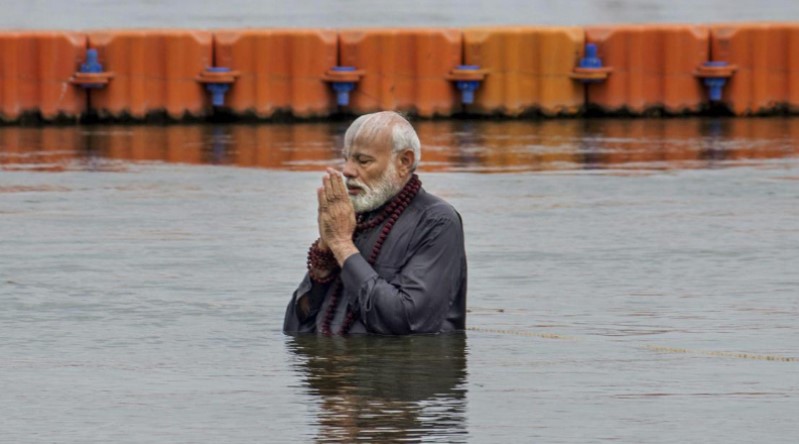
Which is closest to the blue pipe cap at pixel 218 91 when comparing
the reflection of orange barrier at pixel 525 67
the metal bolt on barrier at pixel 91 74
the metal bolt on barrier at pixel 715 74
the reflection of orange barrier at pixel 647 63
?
the metal bolt on barrier at pixel 91 74

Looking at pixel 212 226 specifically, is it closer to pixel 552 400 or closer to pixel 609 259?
pixel 609 259

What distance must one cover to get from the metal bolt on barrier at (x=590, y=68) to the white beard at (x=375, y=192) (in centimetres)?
1524

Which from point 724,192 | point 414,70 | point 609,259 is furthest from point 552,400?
point 414,70

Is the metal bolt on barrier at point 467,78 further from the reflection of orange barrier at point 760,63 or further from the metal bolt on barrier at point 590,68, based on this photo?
the reflection of orange barrier at point 760,63

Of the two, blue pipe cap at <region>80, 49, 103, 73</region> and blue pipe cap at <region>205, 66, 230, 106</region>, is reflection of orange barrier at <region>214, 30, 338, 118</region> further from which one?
blue pipe cap at <region>80, 49, 103, 73</region>

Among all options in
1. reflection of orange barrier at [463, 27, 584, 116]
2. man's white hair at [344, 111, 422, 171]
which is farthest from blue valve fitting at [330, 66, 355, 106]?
man's white hair at [344, 111, 422, 171]

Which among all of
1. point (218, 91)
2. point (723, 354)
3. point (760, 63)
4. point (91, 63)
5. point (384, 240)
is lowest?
point (723, 354)

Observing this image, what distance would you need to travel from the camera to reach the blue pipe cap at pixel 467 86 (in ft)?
75.3

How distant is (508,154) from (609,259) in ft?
24.2

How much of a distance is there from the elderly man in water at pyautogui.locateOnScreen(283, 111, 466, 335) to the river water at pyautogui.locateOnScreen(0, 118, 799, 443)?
22 centimetres

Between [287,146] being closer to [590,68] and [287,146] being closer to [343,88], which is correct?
[343,88]

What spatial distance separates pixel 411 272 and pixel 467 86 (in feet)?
50.5

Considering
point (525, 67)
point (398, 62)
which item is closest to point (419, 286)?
point (398, 62)

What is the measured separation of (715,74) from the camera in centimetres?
2309
